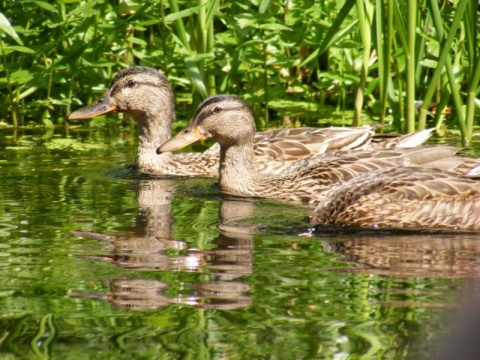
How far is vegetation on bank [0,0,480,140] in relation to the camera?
1031cm

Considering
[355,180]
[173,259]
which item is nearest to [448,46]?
[355,180]

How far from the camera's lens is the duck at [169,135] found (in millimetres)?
10188

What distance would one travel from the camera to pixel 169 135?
1105 cm

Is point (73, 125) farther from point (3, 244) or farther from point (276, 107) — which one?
point (3, 244)

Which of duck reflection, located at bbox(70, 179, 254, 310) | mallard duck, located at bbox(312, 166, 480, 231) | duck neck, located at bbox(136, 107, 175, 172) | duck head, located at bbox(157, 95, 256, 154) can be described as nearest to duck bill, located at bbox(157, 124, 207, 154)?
duck head, located at bbox(157, 95, 256, 154)

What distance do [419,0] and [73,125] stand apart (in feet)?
12.9

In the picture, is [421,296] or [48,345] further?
[421,296]

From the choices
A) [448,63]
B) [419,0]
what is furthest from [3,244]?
[419,0]

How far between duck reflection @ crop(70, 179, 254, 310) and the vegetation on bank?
2517mm

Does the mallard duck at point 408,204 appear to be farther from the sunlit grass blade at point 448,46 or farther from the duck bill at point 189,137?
the duck bill at point 189,137

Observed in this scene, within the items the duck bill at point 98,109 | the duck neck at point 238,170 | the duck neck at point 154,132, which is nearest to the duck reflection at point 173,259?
the duck neck at point 238,170

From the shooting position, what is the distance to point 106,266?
20.4 ft

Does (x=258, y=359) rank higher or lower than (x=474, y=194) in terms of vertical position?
lower

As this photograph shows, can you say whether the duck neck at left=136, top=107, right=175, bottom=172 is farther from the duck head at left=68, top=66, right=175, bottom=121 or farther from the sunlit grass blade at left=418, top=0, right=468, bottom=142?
the sunlit grass blade at left=418, top=0, right=468, bottom=142
